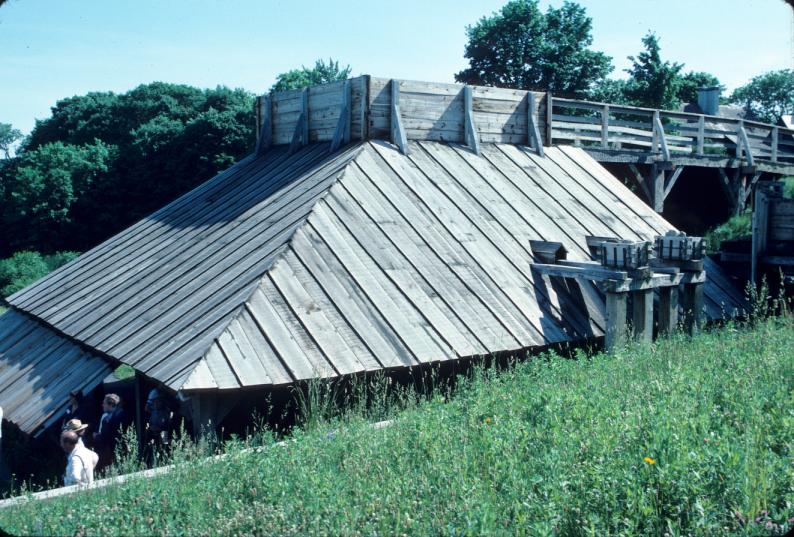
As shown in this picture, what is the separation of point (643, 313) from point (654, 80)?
1109 inches

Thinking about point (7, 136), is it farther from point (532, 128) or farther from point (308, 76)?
point (532, 128)

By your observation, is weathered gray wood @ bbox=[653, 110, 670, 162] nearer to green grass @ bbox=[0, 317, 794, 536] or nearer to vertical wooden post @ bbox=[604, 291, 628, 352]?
vertical wooden post @ bbox=[604, 291, 628, 352]

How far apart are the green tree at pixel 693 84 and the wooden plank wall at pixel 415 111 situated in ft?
93.6

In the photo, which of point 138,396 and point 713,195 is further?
point 713,195

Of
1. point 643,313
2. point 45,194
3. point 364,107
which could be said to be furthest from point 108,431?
point 45,194

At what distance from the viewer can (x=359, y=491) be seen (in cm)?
478

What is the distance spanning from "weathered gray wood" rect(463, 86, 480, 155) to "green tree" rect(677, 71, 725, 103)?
1166 inches

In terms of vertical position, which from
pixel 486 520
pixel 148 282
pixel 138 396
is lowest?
pixel 138 396

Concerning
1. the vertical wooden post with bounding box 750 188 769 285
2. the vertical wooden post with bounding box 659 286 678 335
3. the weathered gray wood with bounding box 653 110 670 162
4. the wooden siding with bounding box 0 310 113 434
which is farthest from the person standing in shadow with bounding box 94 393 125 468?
the weathered gray wood with bounding box 653 110 670 162

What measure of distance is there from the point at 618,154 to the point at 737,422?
12251 millimetres

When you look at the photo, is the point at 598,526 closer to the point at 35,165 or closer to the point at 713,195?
the point at 713,195

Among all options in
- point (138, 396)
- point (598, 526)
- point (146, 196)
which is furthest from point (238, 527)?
point (146, 196)

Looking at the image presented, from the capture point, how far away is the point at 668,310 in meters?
10.1

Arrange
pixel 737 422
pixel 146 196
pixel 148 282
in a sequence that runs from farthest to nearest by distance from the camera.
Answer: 1. pixel 146 196
2. pixel 148 282
3. pixel 737 422
